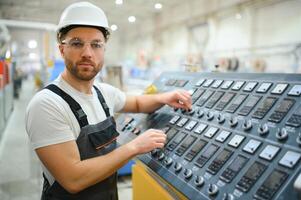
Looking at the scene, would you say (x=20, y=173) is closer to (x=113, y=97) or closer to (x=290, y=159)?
(x=113, y=97)

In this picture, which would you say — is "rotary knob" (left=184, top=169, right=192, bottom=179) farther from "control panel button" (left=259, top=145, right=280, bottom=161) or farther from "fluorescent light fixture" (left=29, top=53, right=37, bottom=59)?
"fluorescent light fixture" (left=29, top=53, right=37, bottom=59)

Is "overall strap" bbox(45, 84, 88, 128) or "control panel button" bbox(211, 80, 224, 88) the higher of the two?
"control panel button" bbox(211, 80, 224, 88)

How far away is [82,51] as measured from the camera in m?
1.19

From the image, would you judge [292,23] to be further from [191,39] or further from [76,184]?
[76,184]

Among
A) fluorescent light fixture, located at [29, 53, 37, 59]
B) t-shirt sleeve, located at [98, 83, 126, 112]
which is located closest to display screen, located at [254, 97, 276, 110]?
t-shirt sleeve, located at [98, 83, 126, 112]

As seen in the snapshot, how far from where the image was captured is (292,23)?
20.8ft

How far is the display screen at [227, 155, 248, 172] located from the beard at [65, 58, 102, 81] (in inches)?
28.2

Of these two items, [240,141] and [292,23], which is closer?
[240,141]

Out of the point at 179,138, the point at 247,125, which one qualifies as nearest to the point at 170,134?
the point at 179,138

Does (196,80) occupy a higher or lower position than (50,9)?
lower

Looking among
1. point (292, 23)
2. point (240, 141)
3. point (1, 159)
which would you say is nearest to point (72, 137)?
point (240, 141)

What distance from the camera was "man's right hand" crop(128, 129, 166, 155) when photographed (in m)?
1.10

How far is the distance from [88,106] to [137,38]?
1370 cm

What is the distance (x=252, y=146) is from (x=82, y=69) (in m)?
0.77
